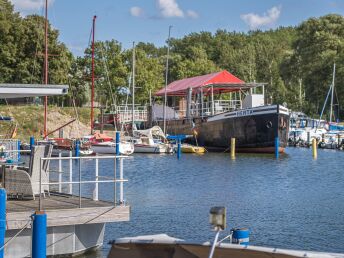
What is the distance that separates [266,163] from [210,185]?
49.0 feet

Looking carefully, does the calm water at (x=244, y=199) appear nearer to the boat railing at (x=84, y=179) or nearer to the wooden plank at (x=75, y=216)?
the boat railing at (x=84, y=179)

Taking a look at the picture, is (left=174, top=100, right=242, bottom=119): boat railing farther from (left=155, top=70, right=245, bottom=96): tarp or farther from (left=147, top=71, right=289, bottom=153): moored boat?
(left=155, top=70, right=245, bottom=96): tarp

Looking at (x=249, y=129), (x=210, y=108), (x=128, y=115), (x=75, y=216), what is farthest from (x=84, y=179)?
(x=128, y=115)

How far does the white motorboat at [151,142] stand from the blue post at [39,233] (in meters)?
47.8

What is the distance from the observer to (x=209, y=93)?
72.8m

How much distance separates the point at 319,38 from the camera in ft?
322

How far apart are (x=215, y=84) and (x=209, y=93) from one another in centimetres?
553

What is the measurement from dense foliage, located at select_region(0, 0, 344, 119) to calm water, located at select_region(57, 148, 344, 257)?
1063 inches

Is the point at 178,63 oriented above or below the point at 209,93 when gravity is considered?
above

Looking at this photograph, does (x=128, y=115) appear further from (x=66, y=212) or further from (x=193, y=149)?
(x=66, y=212)

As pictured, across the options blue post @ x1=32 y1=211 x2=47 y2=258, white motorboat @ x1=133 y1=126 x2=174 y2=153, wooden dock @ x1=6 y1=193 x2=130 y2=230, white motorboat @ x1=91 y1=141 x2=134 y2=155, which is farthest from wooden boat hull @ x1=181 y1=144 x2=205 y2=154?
blue post @ x1=32 y1=211 x2=47 y2=258

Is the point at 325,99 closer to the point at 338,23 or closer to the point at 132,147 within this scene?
the point at 338,23

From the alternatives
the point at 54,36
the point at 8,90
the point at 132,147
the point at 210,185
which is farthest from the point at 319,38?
the point at 8,90

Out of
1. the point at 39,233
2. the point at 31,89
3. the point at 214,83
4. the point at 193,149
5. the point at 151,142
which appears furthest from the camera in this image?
the point at 214,83
